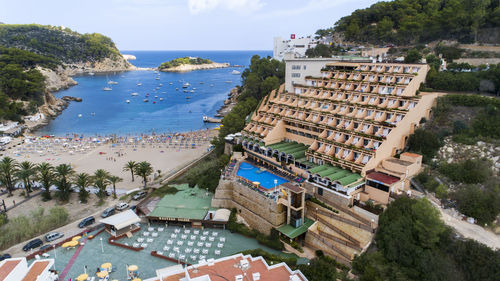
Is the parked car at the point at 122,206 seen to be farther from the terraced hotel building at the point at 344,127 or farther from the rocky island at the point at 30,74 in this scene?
the rocky island at the point at 30,74

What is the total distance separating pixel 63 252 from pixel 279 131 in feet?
97.5

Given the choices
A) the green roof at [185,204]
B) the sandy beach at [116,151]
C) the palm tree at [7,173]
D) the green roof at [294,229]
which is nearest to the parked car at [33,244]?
the green roof at [185,204]

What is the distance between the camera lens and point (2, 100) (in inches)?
3076

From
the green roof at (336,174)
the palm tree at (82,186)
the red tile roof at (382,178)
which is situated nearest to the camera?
the red tile roof at (382,178)

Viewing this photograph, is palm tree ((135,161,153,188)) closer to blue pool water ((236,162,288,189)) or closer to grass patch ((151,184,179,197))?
grass patch ((151,184,179,197))

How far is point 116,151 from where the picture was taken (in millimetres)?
64938

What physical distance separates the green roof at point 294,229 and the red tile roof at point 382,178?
785 centimetres

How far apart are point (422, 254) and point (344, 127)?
1815cm

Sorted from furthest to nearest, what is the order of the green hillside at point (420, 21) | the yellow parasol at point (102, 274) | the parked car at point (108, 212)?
1. the green hillside at point (420, 21)
2. the parked car at point (108, 212)
3. the yellow parasol at point (102, 274)

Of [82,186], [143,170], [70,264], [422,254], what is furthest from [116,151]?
[422,254]

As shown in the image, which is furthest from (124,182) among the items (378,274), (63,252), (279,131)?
(378,274)

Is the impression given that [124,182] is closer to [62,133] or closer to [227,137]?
[227,137]

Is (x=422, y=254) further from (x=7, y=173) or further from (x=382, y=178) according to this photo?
(x=7, y=173)

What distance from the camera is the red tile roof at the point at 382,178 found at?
3123cm
